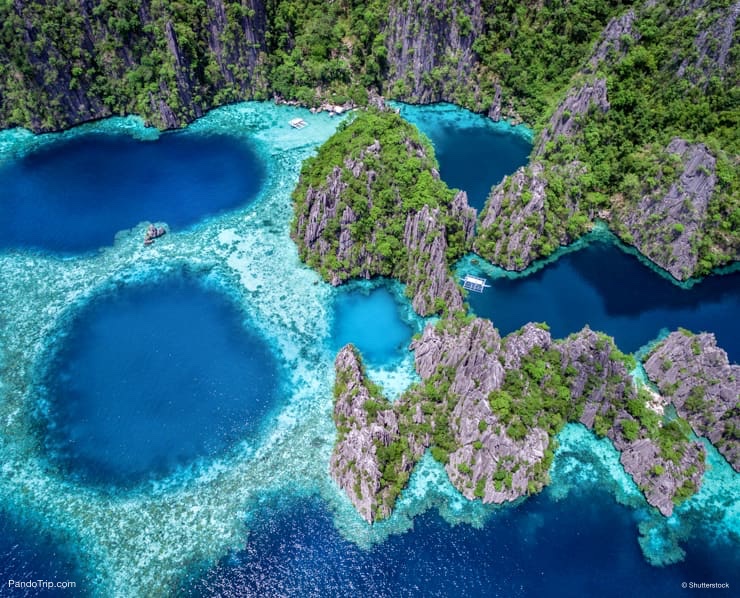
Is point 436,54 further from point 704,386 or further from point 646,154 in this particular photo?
point 704,386

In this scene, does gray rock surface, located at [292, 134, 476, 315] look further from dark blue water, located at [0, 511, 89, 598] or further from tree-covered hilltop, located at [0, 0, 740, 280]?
dark blue water, located at [0, 511, 89, 598]

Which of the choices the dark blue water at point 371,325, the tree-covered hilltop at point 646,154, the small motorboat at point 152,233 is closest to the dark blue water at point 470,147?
the tree-covered hilltop at point 646,154

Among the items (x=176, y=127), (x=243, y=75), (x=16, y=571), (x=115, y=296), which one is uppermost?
(x=243, y=75)

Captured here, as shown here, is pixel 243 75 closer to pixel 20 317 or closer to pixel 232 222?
pixel 232 222

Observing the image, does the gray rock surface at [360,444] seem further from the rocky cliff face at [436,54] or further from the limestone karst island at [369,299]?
the rocky cliff face at [436,54]

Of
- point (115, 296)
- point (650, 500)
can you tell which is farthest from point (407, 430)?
point (115, 296)

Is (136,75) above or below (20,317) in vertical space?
above

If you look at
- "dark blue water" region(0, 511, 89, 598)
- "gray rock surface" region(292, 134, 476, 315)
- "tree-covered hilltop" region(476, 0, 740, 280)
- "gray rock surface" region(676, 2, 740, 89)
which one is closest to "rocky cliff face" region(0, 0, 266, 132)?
"gray rock surface" region(292, 134, 476, 315)

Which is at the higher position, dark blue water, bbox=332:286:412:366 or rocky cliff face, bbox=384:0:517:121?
rocky cliff face, bbox=384:0:517:121
